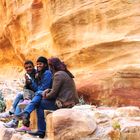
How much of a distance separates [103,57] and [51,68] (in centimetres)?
265

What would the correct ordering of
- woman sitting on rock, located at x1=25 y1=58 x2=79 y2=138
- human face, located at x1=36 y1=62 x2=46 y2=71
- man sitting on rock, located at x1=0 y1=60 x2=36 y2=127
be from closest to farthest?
woman sitting on rock, located at x1=25 y1=58 x2=79 y2=138
human face, located at x1=36 y1=62 x2=46 y2=71
man sitting on rock, located at x1=0 y1=60 x2=36 y2=127

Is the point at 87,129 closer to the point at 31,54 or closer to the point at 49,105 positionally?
the point at 49,105

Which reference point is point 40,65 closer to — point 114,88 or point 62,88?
point 62,88

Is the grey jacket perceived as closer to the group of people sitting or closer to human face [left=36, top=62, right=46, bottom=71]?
the group of people sitting

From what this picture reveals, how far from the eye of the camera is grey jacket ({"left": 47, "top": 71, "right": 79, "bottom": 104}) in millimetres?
8297

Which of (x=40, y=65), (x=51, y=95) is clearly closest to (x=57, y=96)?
(x=51, y=95)

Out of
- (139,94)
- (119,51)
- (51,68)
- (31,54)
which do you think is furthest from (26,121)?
(31,54)

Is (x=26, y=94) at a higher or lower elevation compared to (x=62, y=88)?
lower

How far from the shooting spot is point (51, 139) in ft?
23.8

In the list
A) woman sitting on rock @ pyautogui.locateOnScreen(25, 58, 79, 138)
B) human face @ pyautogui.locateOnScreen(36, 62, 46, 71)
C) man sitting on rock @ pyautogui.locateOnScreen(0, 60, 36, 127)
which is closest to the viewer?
woman sitting on rock @ pyautogui.locateOnScreen(25, 58, 79, 138)

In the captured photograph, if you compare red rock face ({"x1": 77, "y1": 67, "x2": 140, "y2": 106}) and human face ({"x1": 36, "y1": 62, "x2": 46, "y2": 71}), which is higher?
human face ({"x1": 36, "y1": 62, "x2": 46, "y2": 71})

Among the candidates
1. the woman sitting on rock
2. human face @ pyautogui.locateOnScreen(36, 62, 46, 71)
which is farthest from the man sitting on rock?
the woman sitting on rock

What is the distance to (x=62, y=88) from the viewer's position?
8.39 m

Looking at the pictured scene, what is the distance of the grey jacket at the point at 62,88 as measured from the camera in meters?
8.30
